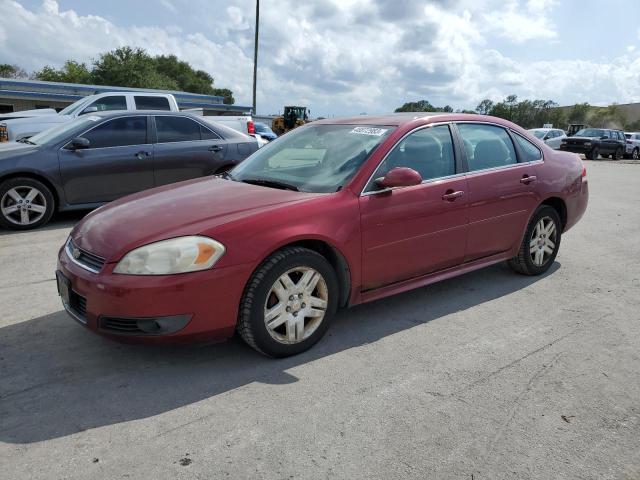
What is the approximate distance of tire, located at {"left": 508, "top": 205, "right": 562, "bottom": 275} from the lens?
4.90 m

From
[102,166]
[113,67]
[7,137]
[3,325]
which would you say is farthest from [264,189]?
[113,67]

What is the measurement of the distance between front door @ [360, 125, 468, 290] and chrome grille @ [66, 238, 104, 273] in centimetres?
168

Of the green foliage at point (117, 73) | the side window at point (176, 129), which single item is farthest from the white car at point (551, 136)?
the green foliage at point (117, 73)

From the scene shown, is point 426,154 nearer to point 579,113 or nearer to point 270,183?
point 270,183

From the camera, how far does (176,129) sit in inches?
304

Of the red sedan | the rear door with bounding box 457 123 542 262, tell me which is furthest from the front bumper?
the rear door with bounding box 457 123 542 262

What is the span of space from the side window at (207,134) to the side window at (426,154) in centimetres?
457

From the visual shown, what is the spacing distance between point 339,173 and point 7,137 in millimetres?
8577

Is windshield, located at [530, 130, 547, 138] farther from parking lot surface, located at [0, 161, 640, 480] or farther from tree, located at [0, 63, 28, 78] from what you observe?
tree, located at [0, 63, 28, 78]

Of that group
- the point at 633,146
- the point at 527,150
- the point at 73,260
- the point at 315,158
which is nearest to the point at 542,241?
the point at 527,150

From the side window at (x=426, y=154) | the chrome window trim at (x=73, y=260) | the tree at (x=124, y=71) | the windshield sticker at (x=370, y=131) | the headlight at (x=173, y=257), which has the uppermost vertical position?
the tree at (x=124, y=71)

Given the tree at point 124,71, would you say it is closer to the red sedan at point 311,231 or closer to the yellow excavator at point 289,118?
the yellow excavator at point 289,118

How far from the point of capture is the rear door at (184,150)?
7.51 m

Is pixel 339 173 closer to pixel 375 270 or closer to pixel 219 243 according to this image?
pixel 375 270
